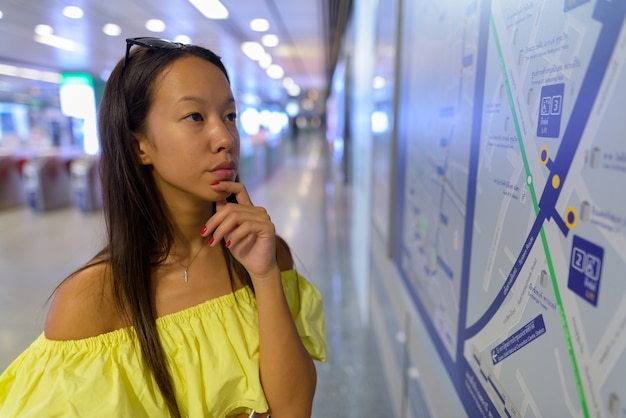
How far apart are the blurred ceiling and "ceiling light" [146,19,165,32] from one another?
61 mm

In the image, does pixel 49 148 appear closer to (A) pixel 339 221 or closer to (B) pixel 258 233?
(A) pixel 339 221

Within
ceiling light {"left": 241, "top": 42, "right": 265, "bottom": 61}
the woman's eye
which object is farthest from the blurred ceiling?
the woman's eye

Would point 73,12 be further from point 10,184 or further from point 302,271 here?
point 10,184

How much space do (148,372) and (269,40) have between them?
7681 millimetres

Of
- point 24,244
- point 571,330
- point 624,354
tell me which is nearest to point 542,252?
point 571,330

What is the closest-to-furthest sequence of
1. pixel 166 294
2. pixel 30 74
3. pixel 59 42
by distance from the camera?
pixel 166 294, pixel 59 42, pixel 30 74

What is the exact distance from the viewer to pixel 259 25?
254 inches

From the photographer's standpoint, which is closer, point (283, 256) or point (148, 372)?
point (148, 372)

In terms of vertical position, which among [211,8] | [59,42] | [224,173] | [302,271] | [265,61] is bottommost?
[302,271]

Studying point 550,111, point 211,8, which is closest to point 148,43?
point 550,111

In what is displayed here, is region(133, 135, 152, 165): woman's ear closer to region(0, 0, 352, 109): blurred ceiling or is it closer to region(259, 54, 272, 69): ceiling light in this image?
region(0, 0, 352, 109): blurred ceiling

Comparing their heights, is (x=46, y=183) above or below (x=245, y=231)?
below

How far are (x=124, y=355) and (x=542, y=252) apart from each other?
2.65ft

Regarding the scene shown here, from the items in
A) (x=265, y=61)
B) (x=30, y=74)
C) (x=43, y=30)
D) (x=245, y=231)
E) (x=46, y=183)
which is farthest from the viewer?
(x=265, y=61)
